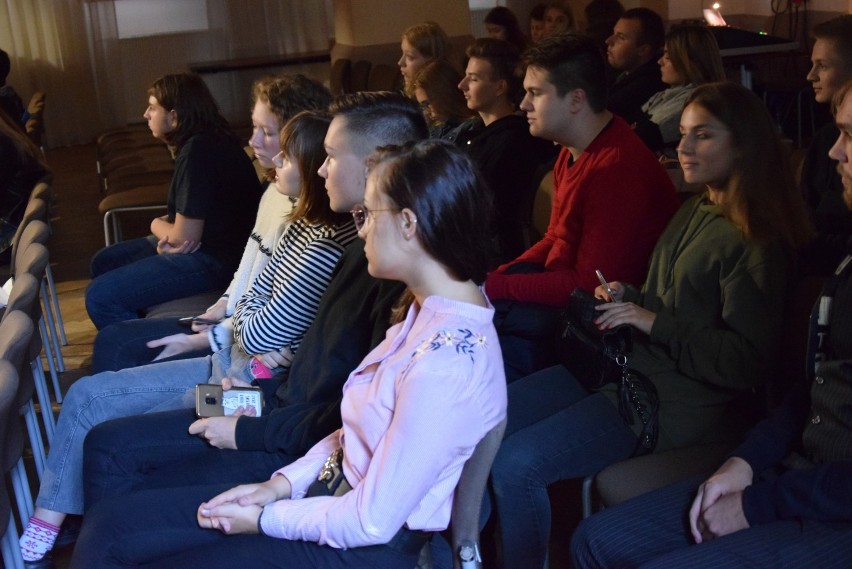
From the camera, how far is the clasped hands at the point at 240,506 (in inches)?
67.2

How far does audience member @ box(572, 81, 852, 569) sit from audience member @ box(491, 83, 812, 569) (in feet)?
0.70

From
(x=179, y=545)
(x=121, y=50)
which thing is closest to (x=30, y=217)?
(x=179, y=545)

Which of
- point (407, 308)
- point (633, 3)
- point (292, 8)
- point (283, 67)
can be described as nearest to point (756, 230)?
point (407, 308)

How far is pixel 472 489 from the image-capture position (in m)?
1.59

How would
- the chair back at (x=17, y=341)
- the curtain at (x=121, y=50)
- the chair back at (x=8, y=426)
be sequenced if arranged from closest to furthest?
the chair back at (x=8, y=426), the chair back at (x=17, y=341), the curtain at (x=121, y=50)

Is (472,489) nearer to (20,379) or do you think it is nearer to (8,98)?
(20,379)

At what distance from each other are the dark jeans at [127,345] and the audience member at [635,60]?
265 cm

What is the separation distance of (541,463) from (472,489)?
0.57 meters

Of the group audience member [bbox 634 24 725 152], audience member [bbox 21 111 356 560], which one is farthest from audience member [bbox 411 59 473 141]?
audience member [bbox 21 111 356 560]

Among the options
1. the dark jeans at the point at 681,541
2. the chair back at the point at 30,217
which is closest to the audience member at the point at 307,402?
the dark jeans at the point at 681,541

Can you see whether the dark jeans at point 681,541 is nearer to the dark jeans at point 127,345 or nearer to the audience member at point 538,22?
the dark jeans at point 127,345

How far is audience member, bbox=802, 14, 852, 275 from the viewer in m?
2.22

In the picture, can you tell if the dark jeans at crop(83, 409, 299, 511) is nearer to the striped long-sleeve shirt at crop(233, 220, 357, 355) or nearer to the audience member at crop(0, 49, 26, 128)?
the striped long-sleeve shirt at crop(233, 220, 357, 355)

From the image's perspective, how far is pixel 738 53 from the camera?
5.46 m
